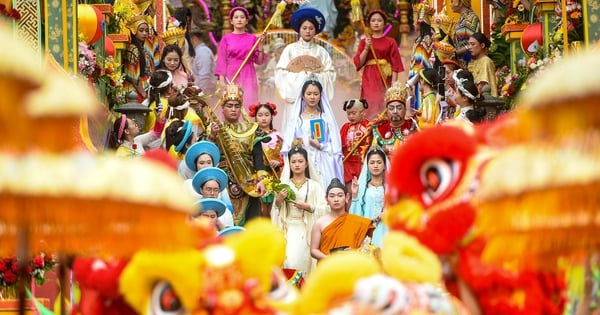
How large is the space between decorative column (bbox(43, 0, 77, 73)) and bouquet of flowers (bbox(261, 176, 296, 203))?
8.05 feet

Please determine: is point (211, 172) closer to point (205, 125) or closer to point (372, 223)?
point (372, 223)

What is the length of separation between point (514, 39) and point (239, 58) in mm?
4149

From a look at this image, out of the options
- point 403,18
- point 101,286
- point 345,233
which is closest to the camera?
point 101,286

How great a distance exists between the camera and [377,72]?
22.2 meters

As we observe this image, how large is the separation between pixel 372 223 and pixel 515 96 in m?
3.48

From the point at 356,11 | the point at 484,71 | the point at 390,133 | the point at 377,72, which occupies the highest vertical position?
the point at 356,11

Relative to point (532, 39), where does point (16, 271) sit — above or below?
below

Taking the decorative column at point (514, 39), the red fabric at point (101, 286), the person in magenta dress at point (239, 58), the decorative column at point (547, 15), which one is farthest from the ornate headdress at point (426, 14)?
the red fabric at point (101, 286)

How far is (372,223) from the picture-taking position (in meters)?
15.6

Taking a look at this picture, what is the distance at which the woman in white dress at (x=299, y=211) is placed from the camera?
1572cm

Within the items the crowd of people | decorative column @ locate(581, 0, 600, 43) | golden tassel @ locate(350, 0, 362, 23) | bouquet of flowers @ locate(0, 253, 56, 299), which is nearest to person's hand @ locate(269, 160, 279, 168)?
the crowd of people

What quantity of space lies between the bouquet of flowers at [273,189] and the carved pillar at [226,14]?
8608mm

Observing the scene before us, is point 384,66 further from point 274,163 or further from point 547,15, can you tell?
point 274,163

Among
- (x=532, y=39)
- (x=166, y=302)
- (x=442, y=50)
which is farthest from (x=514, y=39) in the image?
(x=166, y=302)
